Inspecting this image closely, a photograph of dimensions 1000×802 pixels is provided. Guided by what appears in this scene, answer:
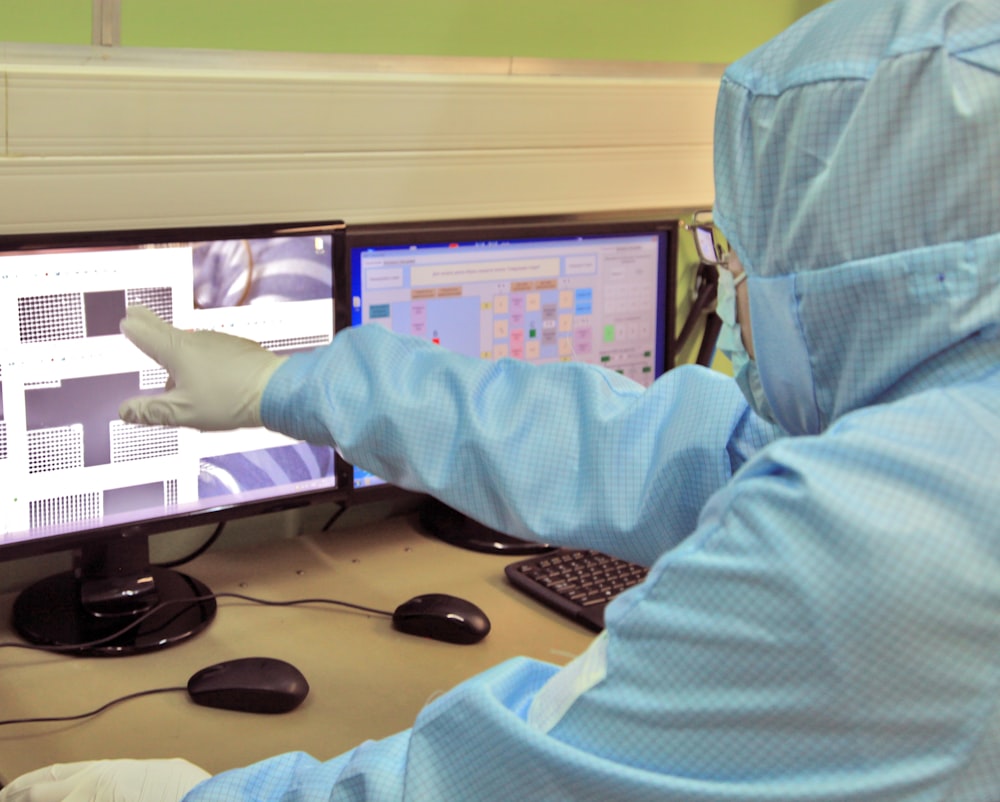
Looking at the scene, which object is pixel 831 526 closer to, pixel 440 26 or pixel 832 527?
pixel 832 527

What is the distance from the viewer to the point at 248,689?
1.14 m

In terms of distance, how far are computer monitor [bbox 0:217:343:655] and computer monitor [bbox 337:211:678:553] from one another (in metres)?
0.09

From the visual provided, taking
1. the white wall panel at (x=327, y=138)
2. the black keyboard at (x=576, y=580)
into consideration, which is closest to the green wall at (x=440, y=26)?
the white wall panel at (x=327, y=138)

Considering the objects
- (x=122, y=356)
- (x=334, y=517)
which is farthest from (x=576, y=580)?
(x=122, y=356)

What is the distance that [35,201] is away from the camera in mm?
1227

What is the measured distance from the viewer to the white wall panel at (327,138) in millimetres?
1224

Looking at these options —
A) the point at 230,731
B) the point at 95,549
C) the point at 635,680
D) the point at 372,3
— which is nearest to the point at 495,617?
the point at 230,731

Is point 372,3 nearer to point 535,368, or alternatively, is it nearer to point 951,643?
point 535,368

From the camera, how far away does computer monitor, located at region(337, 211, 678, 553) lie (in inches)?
55.9

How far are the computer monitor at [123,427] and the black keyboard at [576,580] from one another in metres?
0.30

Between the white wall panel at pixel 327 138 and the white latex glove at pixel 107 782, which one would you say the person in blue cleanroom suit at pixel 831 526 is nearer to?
the white latex glove at pixel 107 782

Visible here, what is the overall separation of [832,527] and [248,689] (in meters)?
0.70

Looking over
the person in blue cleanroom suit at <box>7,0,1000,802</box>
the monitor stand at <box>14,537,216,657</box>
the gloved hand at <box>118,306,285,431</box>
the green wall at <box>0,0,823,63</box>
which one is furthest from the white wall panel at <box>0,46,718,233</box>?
the person in blue cleanroom suit at <box>7,0,1000,802</box>

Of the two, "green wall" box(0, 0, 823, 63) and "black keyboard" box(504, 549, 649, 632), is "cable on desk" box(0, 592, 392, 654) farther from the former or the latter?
"green wall" box(0, 0, 823, 63)
